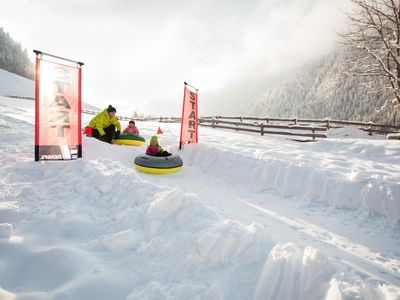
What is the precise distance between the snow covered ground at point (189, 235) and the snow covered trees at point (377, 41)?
921 centimetres

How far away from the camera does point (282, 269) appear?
2.77m

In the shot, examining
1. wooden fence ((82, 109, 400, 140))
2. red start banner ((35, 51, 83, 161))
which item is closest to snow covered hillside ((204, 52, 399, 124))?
wooden fence ((82, 109, 400, 140))

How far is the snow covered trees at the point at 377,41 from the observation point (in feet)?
42.6

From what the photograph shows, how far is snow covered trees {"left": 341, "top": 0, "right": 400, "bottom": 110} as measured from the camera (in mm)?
12975

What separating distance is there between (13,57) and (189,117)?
89.0 metres

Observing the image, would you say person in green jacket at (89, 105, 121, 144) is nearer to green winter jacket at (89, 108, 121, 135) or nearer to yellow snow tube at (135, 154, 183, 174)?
green winter jacket at (89, 108, 121, 135)

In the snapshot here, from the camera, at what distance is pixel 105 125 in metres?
10.3

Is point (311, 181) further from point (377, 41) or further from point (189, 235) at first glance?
point (377, 41)

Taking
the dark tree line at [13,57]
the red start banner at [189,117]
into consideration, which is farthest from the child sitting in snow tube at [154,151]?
the dark tree line at [13,57]

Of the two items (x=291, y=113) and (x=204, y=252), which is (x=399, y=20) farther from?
(x=291, y=113)

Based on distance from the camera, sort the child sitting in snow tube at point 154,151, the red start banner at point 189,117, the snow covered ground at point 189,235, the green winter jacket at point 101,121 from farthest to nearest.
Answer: the red start banner at point 189,117 < the green winter jacket at point 101,121 < the child sitting in snow tube at point 154,151 < the snow covered ground at point 189,235

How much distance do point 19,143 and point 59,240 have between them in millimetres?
5471

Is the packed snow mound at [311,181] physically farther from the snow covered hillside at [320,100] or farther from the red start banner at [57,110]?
the snow covered hillside at [320,100]

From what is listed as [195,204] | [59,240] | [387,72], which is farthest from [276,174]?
[387,72]
